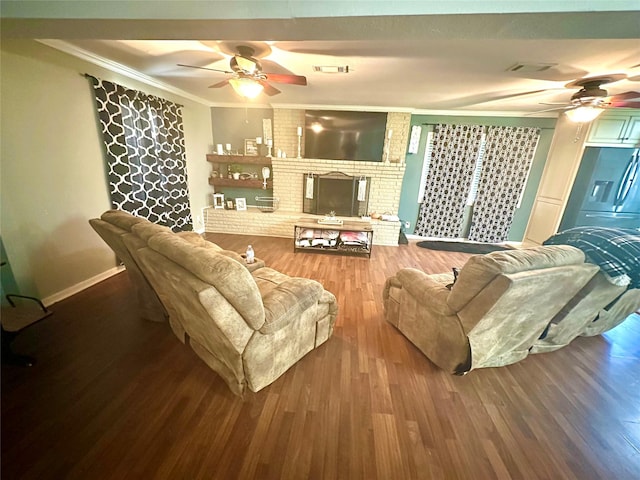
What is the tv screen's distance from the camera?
454 cm

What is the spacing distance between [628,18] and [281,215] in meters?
4.30

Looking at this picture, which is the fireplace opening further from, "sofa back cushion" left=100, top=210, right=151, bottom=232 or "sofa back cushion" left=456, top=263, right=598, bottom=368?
"sofa back cushion" left=456, top=263, right=598, bottom=368

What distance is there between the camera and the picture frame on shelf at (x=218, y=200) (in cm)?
503

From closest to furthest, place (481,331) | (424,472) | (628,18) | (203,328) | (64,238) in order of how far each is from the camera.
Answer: (628,18) < (424,472) < (203,328) < (481,331) < (64,238)

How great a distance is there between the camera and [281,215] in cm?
480

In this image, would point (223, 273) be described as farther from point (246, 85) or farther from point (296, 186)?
point (296, 186)

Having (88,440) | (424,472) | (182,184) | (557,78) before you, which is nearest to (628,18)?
(557,78)

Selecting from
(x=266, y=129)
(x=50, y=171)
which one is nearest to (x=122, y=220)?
(x=50, y=171)

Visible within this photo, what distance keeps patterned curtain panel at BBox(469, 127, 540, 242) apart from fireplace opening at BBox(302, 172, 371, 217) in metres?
2.23

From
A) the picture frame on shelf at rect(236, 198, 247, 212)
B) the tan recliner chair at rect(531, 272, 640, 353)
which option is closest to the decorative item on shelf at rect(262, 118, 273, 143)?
the picture frame on shelf at rect(236, 198, 247, 212)

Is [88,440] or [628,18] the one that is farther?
[88,440]

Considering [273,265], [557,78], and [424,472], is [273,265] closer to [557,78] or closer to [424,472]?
[424,472]

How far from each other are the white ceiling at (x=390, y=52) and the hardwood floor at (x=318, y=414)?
2.08 meters

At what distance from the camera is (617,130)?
3.74m
